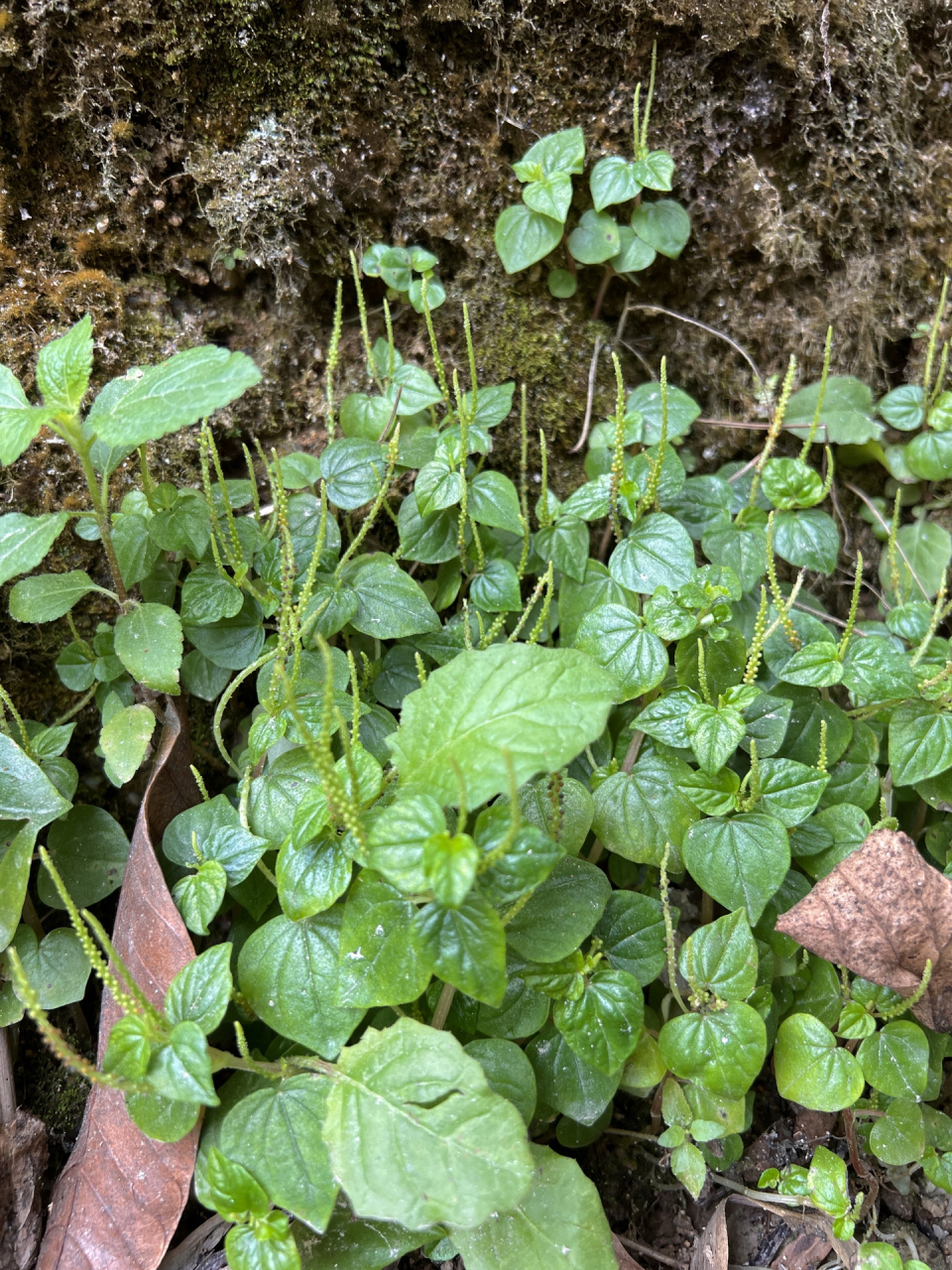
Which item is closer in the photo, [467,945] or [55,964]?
[467,945]

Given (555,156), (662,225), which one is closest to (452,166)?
(555,156)

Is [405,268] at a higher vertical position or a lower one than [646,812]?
higher

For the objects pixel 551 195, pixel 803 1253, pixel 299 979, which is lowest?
pixel 803 1253

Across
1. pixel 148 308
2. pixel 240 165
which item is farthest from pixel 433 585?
pixel 240 165

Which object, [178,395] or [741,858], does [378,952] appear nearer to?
[741,858]

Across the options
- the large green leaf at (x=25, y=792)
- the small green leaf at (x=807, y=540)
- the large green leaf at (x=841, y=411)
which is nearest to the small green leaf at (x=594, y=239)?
the large green leaf at (x=841, y=411)

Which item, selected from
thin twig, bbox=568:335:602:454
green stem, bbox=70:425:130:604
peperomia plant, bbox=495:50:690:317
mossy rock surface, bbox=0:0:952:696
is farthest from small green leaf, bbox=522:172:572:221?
green stem, bbox=70:425:130:604

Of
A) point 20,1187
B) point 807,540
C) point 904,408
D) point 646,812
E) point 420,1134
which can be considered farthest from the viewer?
point 904,408

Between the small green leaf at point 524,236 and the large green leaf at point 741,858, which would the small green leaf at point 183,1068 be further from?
the small green leaf at point 524,236
